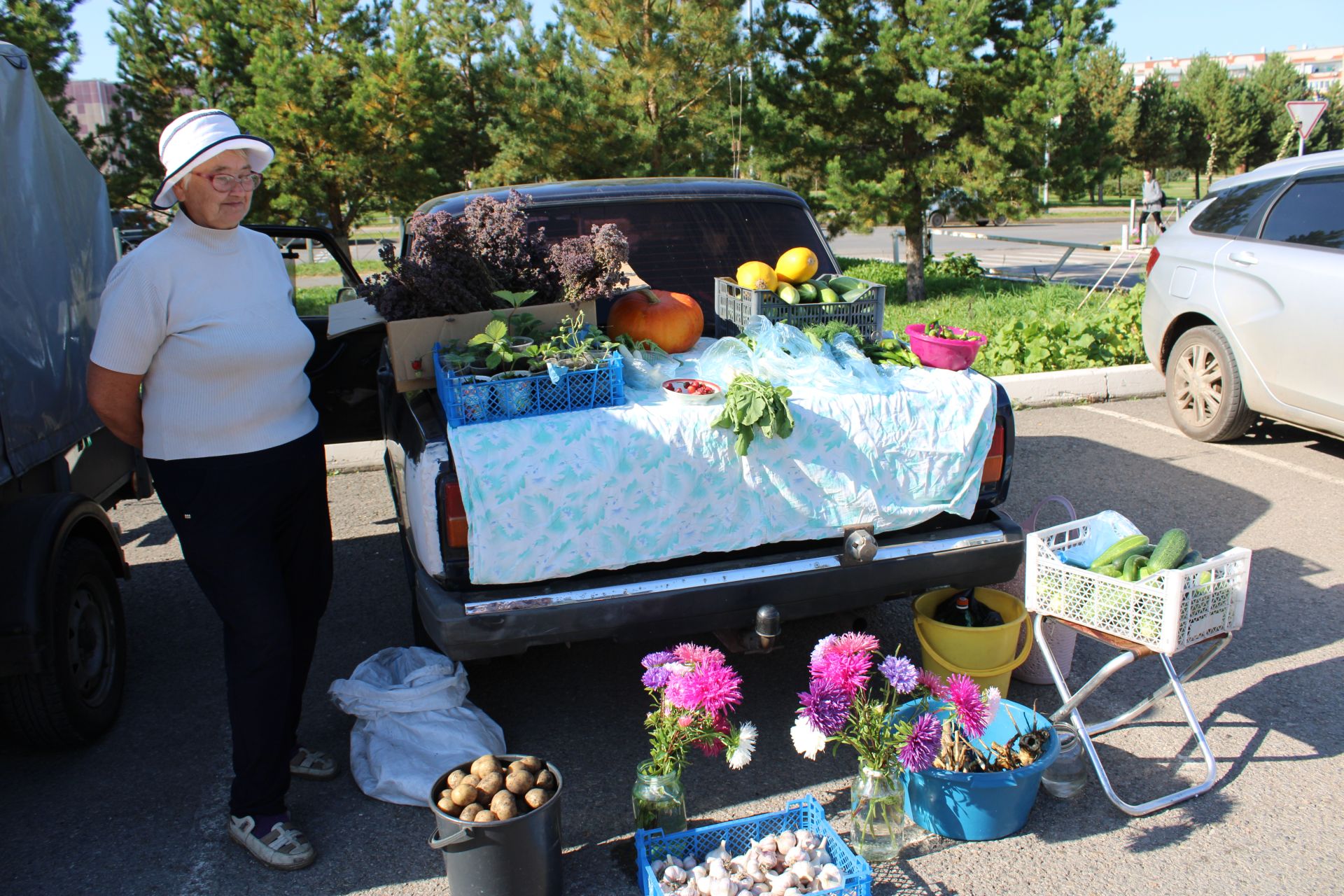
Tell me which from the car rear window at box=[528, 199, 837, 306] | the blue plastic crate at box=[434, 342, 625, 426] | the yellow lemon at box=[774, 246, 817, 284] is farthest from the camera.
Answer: the car rear window at box=[528, 199, 837, 306]

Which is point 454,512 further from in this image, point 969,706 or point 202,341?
point 969,706

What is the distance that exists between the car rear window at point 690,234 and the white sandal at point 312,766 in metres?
2.27

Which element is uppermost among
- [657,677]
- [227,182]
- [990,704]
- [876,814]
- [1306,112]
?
[1306,112]

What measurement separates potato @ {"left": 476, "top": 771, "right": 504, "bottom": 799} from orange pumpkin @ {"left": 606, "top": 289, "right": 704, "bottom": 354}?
1730mm

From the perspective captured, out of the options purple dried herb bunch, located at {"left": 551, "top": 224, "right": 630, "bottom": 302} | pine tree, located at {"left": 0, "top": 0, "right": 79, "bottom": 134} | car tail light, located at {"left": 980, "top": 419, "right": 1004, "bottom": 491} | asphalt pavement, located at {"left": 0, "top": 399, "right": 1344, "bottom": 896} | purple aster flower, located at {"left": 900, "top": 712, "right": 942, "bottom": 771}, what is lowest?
asphalt pavement, located at {"left": 0, "top": 399, "right": 1344, "bottom": 896}

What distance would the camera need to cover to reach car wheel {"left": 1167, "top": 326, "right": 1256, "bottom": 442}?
638 cm

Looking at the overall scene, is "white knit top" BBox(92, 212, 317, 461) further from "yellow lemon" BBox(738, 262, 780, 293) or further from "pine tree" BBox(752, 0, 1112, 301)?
"pine tree" BBox(752, 0, 1112, 301)

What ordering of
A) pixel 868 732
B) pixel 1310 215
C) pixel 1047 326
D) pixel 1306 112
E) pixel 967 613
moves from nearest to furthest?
1. pixel 868 732
2. pixel 967 613
3. pixel 1310 215
4. pixel 1047 326
5. pixel 1306 112

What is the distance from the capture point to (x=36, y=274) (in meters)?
3.55

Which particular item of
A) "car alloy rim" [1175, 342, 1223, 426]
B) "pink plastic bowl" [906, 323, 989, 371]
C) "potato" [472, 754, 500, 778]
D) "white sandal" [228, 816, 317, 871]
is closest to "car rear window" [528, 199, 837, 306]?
"pink plastic bowl" [906, 323, 989, 371]

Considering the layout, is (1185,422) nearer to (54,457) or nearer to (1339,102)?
(54,457)

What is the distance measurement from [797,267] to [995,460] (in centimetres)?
115

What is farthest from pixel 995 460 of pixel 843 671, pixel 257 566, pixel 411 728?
pixel 257 566

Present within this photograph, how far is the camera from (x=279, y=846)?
286cm
